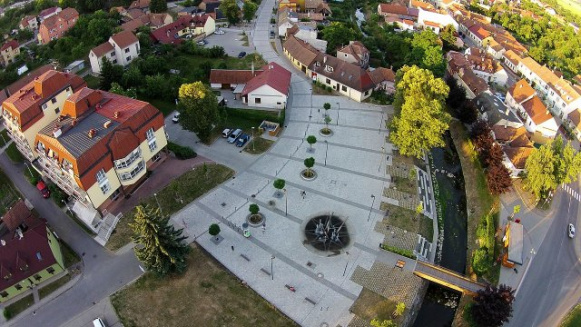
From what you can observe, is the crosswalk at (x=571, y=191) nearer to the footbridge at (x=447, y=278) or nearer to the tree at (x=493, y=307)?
the footbridge at (x=447, y=278)

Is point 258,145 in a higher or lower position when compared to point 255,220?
higher

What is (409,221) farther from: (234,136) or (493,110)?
(493,110)

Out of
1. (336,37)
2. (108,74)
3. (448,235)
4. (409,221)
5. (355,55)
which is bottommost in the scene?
(448,235)

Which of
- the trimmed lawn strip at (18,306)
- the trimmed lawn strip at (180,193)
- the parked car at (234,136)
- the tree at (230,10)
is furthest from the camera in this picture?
the tree at (230,10)

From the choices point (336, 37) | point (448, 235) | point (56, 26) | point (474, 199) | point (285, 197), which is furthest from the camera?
point (56, 26)

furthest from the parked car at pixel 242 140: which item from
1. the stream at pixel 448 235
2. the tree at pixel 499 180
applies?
the tree at pixel 499 180

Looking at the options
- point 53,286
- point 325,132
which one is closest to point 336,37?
point 325,132
